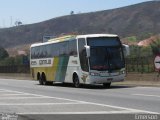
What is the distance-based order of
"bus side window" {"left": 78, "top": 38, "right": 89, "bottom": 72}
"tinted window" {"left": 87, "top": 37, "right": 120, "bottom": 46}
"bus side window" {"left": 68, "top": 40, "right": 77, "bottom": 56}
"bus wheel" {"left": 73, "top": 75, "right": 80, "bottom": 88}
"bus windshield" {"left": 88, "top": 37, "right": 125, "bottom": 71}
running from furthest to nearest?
"bus wheel" {"left": 73, "top": 75, "right": 80, "bottom": 88} < "bus side window" {"left": 68, "top": 40, "right": 77, "bottom": 56} < "bus side window" {"left": 78, "top": 38, "right": 89, "bottom": 72} < "tinted window" {"left": 87, "top": 37, "right": 120, "bottom": 46} < "bus windshield" {"left": 88, "top": 37, "right": 125, "bottom": 71}

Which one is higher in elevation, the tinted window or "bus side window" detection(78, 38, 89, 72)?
the tinted window

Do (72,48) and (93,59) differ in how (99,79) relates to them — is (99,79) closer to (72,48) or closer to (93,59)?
(93,59)

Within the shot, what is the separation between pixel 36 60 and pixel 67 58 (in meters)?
7.98

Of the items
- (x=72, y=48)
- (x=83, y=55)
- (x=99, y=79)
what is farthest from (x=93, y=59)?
(x=72, y=48)

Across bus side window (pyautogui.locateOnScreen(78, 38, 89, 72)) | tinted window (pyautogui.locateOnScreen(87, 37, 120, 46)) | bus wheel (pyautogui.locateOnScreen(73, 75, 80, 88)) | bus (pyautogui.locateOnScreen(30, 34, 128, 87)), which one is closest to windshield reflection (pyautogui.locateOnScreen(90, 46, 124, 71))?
bus (pyautogui.locateOnScreen(30, 34, 128, 87))

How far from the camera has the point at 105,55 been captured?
105ft

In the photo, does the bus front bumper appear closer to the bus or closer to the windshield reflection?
the bus

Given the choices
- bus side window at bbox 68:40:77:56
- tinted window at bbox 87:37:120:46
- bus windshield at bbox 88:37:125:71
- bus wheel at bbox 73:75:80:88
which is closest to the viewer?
bus windshield at bbox 88:37:125:71

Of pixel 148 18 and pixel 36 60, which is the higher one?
pixel 148 18

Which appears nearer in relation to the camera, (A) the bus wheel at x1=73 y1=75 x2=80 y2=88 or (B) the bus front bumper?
(B) the bus front bumper

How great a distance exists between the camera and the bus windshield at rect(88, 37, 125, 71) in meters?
32.1

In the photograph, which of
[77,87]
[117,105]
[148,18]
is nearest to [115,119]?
[117,105]

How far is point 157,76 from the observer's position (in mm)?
35406

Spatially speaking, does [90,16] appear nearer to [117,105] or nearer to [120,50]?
[120,50]
